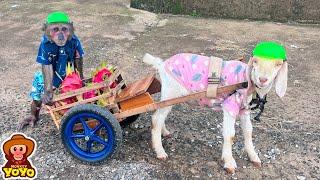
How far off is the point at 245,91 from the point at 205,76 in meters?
0.42

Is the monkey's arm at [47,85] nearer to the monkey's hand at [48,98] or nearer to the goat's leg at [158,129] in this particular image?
the monkey's hand at [48,98]

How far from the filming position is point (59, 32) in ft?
15.8

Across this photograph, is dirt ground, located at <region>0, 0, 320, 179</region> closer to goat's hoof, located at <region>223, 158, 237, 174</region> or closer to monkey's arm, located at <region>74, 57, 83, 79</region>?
goat's hoof, located at <region>223, 158, 237, 174</region>

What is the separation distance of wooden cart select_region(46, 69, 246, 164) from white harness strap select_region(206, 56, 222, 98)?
57mm

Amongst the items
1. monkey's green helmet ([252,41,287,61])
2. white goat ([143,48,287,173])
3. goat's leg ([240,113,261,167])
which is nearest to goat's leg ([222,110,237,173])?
white goat ([143,48,287,173])

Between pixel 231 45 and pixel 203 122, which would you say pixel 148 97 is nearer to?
pixel 203 122

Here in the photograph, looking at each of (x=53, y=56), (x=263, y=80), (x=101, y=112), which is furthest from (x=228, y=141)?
(x=53, y=56)

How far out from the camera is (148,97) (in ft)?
14.9

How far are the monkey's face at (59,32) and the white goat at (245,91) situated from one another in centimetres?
93

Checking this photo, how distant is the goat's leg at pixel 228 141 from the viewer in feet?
14.6

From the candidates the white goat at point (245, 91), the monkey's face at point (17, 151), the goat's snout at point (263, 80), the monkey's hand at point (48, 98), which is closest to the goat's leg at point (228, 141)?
the white goat at point (245, 91)

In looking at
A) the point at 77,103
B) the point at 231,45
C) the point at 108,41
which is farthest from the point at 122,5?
the point at 77,103

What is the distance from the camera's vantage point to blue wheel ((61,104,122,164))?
14.3ft

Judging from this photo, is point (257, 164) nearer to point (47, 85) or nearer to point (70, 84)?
point (70, 84)
